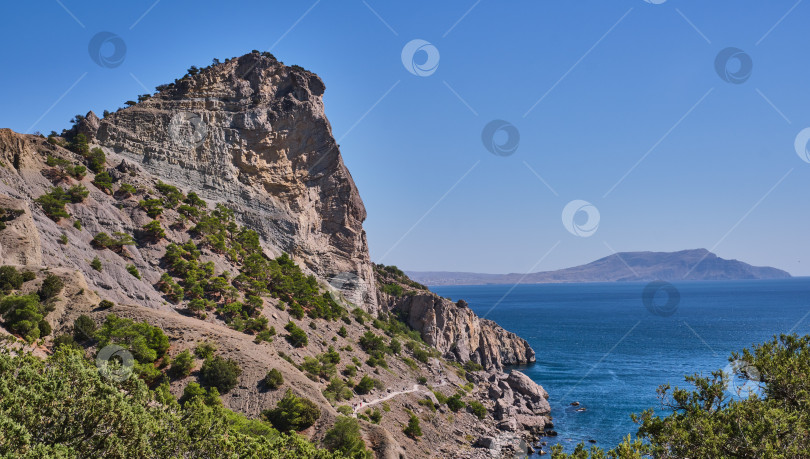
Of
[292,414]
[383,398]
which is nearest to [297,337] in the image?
[383,398]

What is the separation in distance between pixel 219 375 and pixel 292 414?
5.99 metres

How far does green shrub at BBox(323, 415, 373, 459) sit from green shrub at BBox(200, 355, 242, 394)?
792 cm

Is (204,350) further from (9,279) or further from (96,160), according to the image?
(96,160)

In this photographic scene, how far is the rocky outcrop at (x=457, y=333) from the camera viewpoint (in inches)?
3324

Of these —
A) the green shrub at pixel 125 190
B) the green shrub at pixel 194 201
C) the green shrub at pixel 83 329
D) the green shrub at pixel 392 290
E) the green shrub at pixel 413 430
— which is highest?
the green shrub at pixel 392 290

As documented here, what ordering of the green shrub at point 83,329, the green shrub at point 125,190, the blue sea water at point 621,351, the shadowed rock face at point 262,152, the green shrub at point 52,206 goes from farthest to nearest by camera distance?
the shadowed rock face at point 262,152, the blue sea water at point 621,351, the green shrub at point 125,190, the green shrub at point 52,206, the green shrub at point 83,329

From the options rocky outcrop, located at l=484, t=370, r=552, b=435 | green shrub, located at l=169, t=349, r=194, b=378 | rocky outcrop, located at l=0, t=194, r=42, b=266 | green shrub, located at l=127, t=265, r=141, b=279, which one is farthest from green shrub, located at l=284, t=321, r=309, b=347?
rocky outcrop, located at l=484, t=370, r=552, b=435

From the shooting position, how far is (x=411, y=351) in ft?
227

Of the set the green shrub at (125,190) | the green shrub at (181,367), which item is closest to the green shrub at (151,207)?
the green shrub at (125,190)

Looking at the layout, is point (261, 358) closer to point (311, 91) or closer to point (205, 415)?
point (205, 415)

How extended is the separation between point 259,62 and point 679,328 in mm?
117437

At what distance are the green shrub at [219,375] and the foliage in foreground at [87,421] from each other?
15218mm

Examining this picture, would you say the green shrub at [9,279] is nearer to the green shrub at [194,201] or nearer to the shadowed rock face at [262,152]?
the green shrub at [194,201]

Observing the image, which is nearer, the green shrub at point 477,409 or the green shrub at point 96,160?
the green shrub at point 477,409
